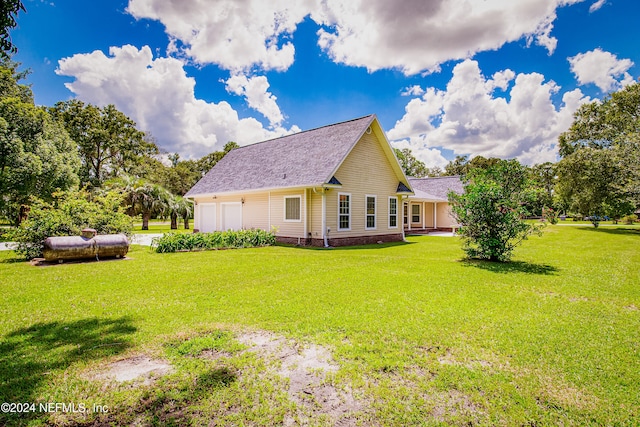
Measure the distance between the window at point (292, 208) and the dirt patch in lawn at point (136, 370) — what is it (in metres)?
12.9

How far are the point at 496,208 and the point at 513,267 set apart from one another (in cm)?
196

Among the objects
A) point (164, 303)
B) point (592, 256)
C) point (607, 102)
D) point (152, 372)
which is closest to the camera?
point (152, 372)

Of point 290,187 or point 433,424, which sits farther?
point 290,187

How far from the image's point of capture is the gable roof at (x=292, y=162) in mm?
15852

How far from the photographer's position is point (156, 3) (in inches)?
431

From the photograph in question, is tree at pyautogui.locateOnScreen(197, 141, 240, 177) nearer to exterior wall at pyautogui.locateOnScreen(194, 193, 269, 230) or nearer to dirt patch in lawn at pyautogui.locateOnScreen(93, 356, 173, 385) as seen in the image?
exterior wall at pyautogui.locateOnScreen(194, 193, 269, 230)

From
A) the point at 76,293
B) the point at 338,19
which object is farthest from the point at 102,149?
the point at 76,293

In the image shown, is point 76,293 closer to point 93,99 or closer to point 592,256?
point 592,256

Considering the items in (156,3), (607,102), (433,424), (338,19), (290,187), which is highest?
(607,102)

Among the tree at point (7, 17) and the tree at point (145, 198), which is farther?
the tree at point (145, 198)

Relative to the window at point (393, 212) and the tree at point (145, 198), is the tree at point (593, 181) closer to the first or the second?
the window at point (393, 212)

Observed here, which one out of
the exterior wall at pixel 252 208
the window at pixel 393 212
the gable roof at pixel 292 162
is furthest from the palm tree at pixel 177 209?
the window at pixel 393 212

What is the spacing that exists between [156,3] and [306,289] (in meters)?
11.2

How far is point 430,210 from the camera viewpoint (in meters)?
29.4
